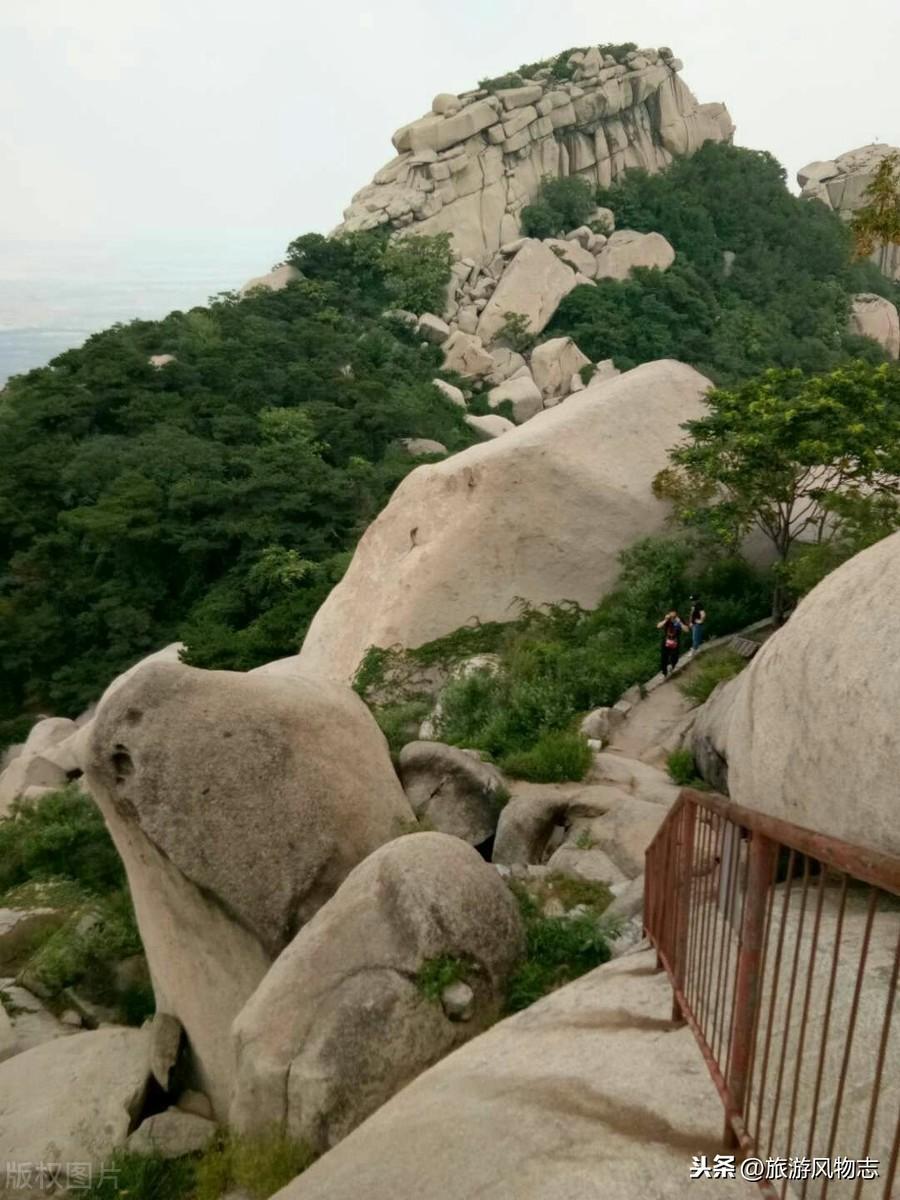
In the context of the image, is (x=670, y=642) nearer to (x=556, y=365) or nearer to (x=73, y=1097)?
(x=73, y=1097)

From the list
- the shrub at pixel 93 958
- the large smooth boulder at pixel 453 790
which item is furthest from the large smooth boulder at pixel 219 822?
the shrub at pixel 93 958

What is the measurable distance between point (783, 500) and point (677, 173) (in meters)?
52.0

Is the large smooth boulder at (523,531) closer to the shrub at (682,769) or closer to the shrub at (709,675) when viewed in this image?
the shrub at (709,675)

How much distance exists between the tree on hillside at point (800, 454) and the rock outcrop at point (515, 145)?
40.3 metres

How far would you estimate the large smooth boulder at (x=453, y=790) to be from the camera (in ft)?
31.6

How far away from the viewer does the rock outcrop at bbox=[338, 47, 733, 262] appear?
51594 mm

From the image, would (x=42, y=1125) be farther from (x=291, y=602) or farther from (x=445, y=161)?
(x=445, y=161)

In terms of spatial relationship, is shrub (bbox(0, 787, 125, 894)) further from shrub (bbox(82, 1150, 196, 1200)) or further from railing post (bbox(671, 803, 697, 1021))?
railing post (bbox(671, 803, 697, 1021))

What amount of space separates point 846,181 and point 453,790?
2706 inches

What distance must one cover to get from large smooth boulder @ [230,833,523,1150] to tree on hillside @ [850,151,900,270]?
9.38 metres

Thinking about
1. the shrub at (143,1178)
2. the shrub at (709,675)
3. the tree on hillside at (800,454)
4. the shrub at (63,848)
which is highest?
the tree on hillside at (800,454)

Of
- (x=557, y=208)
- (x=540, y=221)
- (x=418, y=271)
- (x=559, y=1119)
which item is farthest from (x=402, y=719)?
(x=557, y=208)

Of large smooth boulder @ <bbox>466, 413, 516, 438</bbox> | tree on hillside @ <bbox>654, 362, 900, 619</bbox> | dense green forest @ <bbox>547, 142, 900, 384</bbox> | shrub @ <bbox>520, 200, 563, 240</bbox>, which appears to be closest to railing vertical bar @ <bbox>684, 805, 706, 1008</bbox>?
tree on hillside @ <bbox>654, 362, 900, 619</bbox>

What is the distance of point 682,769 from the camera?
1052 centimetres
